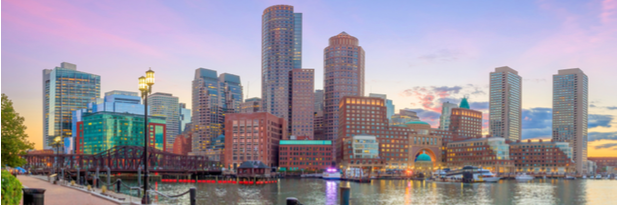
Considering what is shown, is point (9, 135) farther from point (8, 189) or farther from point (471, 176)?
point (471, 176)

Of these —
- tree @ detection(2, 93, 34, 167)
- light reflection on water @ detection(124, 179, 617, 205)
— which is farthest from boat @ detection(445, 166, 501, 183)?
tree @ detection(2, 93, 34, 167)

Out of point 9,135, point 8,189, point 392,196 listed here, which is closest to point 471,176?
point 392,196

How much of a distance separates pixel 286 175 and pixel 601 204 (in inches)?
5266

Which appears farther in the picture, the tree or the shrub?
the tree

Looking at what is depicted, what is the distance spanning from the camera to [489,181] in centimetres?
17125

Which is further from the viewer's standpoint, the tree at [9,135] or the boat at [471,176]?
the boat at [471,176]

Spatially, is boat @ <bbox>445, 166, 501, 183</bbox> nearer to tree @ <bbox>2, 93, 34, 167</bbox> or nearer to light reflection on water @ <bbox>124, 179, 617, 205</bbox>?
light reflection on water @ <bbox>124, 179, 617, 205</bbox>

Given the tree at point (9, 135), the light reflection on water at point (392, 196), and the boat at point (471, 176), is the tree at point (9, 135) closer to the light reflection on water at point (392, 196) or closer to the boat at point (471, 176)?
the light reflection on water at point (392, 196)

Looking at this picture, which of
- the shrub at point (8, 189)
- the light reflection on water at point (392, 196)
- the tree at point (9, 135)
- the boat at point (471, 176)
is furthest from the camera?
the boat at point (471, 176)

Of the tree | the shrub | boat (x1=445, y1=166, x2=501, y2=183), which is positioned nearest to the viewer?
the shrub

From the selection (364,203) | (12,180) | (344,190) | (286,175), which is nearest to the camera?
(12,180)

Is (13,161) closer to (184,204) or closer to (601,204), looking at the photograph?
(184,204)

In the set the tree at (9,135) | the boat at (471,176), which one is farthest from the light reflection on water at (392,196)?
the boat at (471,176)

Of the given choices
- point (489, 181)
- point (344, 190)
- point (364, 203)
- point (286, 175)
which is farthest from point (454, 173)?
point (344, 190)
